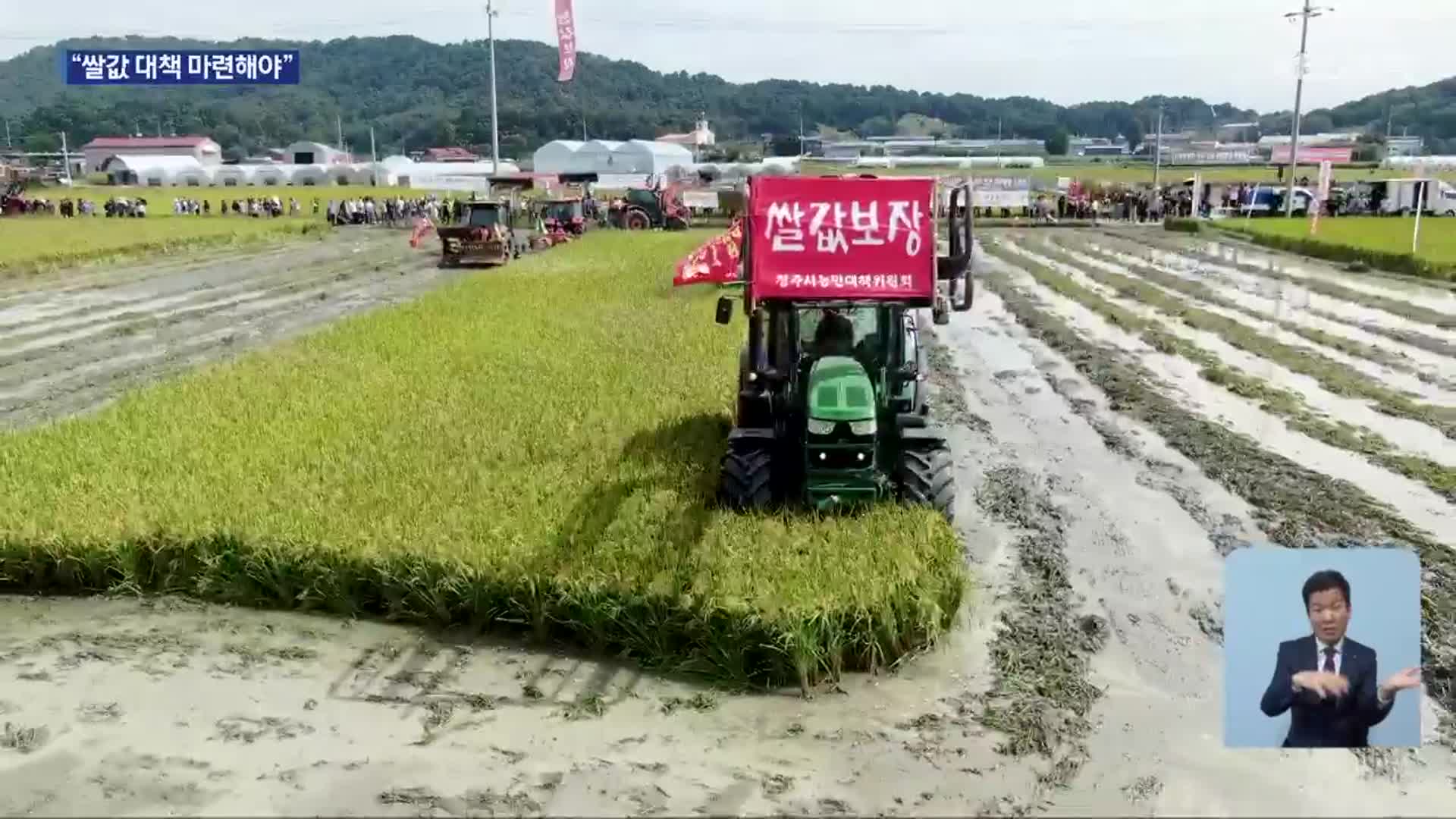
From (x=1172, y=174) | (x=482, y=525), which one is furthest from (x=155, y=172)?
(x=482, y=525)

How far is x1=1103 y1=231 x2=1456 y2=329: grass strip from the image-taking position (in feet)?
57.3

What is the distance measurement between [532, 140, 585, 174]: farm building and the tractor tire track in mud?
45314 mm

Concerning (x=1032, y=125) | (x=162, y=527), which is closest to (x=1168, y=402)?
(x=162, y=527)

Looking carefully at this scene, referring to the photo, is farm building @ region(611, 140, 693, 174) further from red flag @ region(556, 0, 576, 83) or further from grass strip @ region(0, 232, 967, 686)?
grass strip @ region(0, 232, 967, 686)

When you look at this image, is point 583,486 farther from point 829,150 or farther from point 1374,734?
point 829,150

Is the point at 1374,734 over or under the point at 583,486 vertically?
over

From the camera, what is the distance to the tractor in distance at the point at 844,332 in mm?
6773

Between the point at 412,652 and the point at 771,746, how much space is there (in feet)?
6.98

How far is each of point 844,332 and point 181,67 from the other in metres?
33.0

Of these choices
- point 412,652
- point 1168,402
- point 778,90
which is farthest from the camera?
point 778,90

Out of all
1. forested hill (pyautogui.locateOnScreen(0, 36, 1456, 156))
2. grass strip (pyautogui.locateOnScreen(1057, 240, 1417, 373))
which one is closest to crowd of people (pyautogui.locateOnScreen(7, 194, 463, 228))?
grass strip (pyautogui.locateOnScreen(1057, 240, 1417, 373))

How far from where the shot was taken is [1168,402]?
1186 cm

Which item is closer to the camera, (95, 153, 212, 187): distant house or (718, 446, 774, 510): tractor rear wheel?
(718, 446, 774, 510): tractor rear wheel

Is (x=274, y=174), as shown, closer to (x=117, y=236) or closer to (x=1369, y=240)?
(x=117, y=236)
